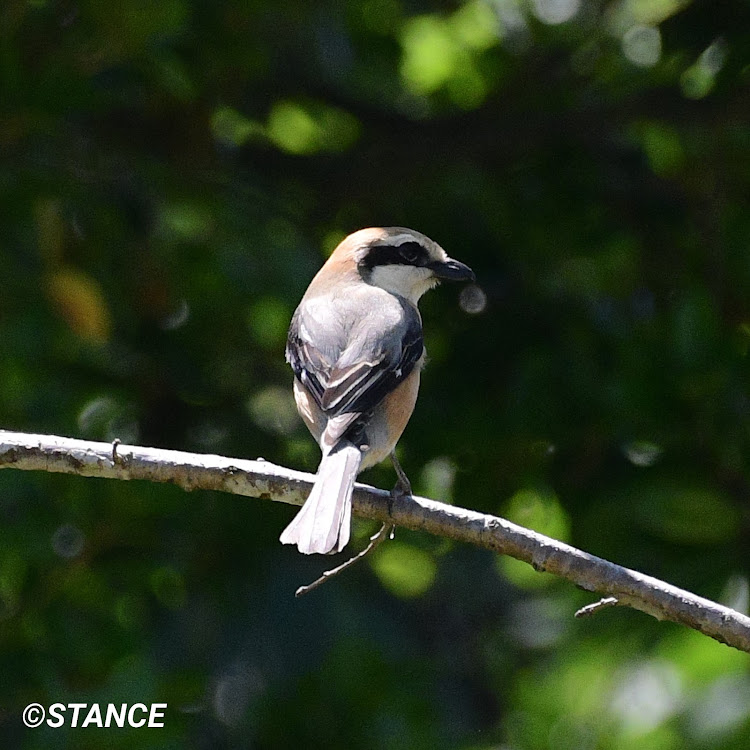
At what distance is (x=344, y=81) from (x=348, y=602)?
2.50 meters

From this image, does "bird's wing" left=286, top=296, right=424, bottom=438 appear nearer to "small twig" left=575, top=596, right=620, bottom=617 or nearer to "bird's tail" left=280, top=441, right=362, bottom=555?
Result: "bird's tail" left=280, top=441, right=362, bottom=555

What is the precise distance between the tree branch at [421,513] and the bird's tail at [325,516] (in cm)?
4

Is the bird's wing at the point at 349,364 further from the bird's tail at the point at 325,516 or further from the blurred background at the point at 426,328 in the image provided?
the blurred background at the point at 426,328

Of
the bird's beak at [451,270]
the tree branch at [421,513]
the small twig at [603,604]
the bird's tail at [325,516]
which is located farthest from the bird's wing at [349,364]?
the small twig at [603,604]

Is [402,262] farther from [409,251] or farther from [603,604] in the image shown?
[603,604]

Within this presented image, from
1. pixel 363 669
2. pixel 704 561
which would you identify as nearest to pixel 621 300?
pixel 704 561

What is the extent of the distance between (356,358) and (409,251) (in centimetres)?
91

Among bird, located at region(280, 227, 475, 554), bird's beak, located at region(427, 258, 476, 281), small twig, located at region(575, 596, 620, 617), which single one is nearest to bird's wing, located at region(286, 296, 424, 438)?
bird, located at region(280, 227, 475, 554)

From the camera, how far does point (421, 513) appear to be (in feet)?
10.3

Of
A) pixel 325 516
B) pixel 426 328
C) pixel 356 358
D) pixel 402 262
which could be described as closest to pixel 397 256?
pixel 402 262

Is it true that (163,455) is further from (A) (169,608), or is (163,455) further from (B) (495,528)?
(A) (169,608)

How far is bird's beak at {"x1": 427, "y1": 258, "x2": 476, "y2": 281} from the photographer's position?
16.0 ft

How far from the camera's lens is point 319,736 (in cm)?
461

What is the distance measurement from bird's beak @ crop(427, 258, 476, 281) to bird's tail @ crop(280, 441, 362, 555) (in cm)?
153
